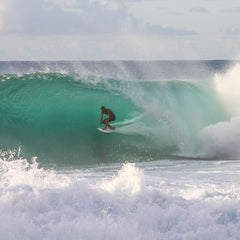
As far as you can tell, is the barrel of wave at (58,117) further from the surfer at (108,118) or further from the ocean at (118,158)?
the surfer at (108,118)

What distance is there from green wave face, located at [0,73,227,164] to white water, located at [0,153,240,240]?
4.96m

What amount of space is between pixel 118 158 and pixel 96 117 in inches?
90.6

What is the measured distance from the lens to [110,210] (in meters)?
6.67

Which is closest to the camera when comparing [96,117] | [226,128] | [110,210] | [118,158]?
[110,210]

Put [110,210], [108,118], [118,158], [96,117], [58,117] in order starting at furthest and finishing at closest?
[58,117], [96,117], [108,118], [118,158], [110,210]

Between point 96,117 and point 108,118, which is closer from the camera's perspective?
point 108,118

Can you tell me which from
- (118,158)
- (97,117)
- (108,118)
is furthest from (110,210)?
(97,117)

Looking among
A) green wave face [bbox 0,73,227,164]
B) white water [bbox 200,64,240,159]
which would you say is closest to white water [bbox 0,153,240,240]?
green wave face [bbox 0,73,227,164]

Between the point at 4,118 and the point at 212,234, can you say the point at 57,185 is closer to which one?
the point at 212,234

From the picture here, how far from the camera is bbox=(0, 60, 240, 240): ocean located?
20.7 ft

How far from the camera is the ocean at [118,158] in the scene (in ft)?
20.7

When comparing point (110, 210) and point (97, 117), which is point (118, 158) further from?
point (110, 210)

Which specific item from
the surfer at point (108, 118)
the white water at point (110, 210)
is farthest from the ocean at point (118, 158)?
the surfer at point (108, 118)

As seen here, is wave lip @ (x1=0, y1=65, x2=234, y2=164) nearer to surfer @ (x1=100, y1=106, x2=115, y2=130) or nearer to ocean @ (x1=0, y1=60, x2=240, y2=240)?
ocean @ (x1=0, y1=60, x2=240, y2=240)
